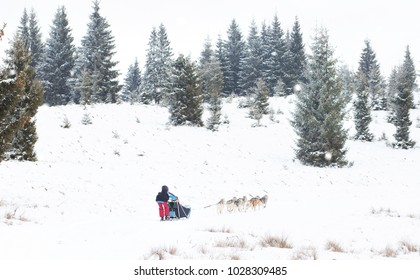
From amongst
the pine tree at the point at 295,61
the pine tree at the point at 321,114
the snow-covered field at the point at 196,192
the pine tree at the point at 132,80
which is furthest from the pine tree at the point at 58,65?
the pine tree at the point at 321,114

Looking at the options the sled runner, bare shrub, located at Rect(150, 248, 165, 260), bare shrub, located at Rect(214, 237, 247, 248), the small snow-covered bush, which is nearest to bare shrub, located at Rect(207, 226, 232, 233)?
bare shrub, located at Rect(214, 237, 247, 248)

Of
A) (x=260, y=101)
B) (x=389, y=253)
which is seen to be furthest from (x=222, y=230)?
(x=260, y=101)

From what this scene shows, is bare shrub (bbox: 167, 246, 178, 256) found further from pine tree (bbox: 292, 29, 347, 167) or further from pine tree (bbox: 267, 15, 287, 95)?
pine tree (bbox: 267, 15, 287, 95)

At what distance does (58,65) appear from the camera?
48531mm

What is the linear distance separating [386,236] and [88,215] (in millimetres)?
9079

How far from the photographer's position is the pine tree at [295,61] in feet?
181

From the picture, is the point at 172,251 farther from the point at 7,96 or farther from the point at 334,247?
the point at 7,96

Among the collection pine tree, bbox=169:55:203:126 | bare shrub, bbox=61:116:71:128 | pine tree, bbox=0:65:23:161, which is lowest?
pine tree, bbox=0:65:23:161

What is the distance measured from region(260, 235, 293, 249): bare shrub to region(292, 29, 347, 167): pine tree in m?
18.1

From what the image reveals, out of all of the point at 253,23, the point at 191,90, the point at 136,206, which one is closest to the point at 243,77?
the point at 253,23

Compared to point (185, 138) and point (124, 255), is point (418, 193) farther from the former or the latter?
point (124, 255)

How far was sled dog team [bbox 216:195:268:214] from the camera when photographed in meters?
13.9

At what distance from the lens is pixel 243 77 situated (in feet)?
182

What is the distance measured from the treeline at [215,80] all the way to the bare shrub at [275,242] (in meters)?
8.27
